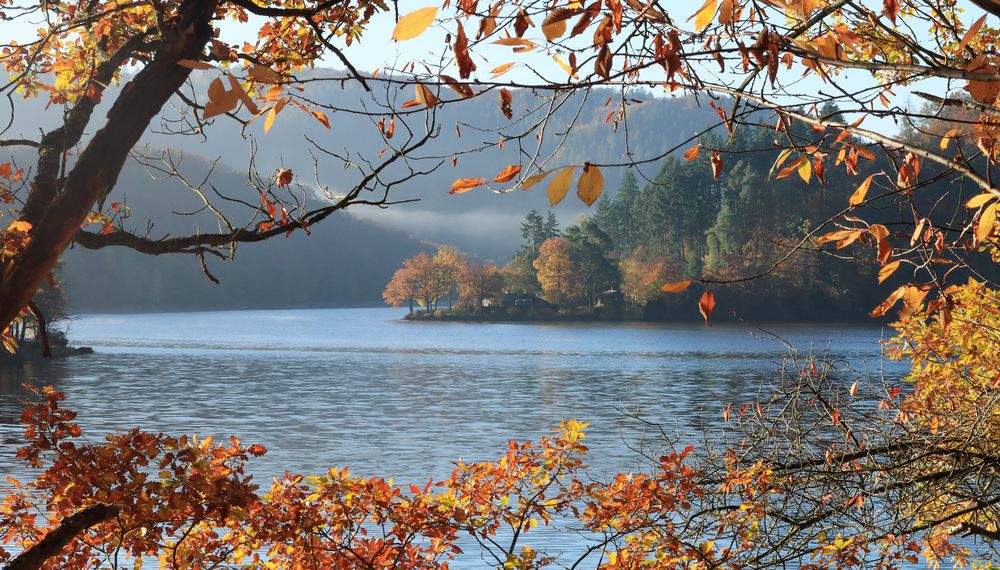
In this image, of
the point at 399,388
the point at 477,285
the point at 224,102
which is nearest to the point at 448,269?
the point at 477,285

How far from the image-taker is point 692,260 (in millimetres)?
102812

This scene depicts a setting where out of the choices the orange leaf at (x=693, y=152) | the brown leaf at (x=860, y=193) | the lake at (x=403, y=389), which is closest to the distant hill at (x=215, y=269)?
the lake at (x=403, y=389)

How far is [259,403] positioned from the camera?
1355 inches

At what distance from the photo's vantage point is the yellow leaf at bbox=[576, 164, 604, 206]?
2.14 meters

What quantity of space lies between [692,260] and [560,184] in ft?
337

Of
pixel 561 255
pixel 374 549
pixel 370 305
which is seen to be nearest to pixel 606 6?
pixel 374 549

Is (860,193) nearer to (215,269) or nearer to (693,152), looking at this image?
(693,152)

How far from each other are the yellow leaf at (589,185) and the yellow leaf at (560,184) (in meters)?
0.07

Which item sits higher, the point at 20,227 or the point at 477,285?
the point at 477,285

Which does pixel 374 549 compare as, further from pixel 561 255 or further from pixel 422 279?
pixel 422 279

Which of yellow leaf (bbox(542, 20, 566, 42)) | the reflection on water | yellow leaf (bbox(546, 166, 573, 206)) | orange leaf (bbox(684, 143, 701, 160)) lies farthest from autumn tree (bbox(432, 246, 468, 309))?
yellow leaf (bbox(546, 166, 573, 206))

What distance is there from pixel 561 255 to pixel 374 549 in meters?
97.7

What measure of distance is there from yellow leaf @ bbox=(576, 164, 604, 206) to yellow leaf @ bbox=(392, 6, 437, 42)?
19.3 inches

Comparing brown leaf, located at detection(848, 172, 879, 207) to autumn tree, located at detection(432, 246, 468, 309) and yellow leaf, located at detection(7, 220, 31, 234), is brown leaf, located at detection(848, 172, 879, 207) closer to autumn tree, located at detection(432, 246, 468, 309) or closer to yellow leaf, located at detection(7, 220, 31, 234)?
yellow leaf, located at detection(7, 220, 31, 234)
